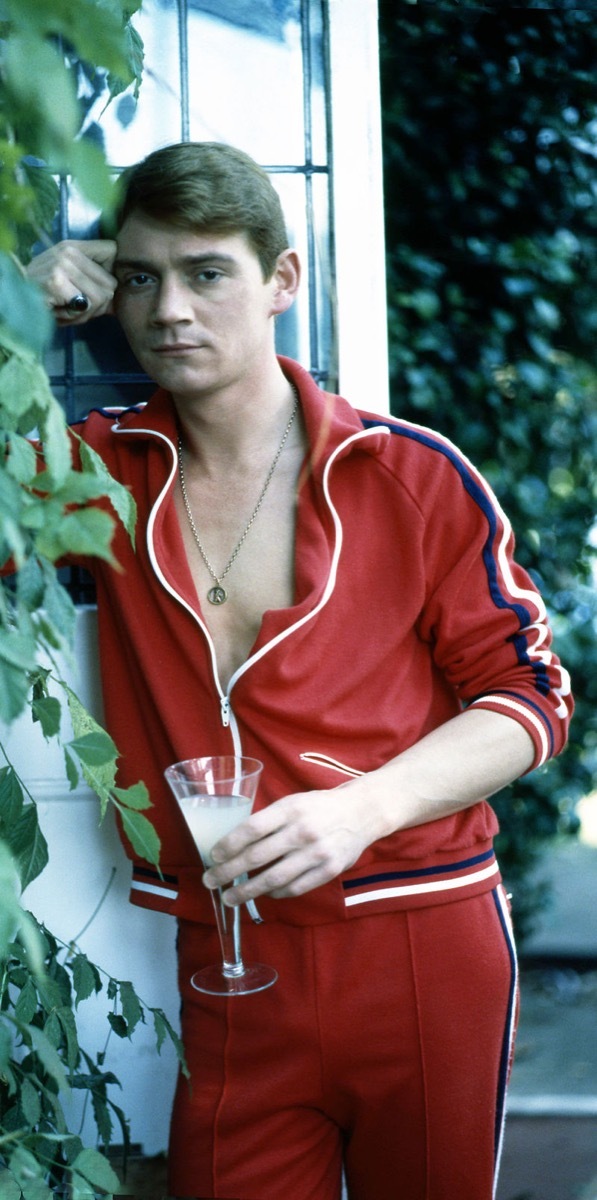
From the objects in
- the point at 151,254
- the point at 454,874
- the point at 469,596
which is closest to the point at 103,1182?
the point at 454,874

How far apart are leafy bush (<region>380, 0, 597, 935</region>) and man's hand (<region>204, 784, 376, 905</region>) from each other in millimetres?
1887

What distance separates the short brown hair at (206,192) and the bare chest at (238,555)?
323mm

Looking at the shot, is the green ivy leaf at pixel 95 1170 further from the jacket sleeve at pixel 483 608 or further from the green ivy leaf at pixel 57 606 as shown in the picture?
the jacket sleeve at pixel 483 608

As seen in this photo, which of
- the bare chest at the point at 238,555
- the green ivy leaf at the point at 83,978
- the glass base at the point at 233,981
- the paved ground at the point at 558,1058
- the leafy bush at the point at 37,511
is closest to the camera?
the leafy bush at the point at 37,511

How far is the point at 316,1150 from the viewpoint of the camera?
1848 millimetres

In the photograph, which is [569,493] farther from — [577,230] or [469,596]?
[469,596]

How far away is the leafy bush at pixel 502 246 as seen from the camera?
3.22m

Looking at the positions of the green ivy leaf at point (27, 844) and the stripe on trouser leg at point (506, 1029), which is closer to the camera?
the green ivy leaf at point (27, 844)

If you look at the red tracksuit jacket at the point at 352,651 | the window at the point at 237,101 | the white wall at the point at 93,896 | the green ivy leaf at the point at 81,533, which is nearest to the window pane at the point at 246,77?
the window at the point at 237,101

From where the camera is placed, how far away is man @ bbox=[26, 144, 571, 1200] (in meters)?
1.74

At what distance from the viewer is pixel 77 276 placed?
182 centimetres

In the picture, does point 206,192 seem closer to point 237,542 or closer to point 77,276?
point 77,276

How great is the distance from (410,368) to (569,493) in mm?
706

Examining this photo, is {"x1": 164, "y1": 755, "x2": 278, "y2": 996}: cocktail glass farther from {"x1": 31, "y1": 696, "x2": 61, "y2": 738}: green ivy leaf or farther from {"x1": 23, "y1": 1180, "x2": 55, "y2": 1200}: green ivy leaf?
{"x1": 23, "y1": 1180, "x2": 55, "y2": 1200}: green ivy leaf
